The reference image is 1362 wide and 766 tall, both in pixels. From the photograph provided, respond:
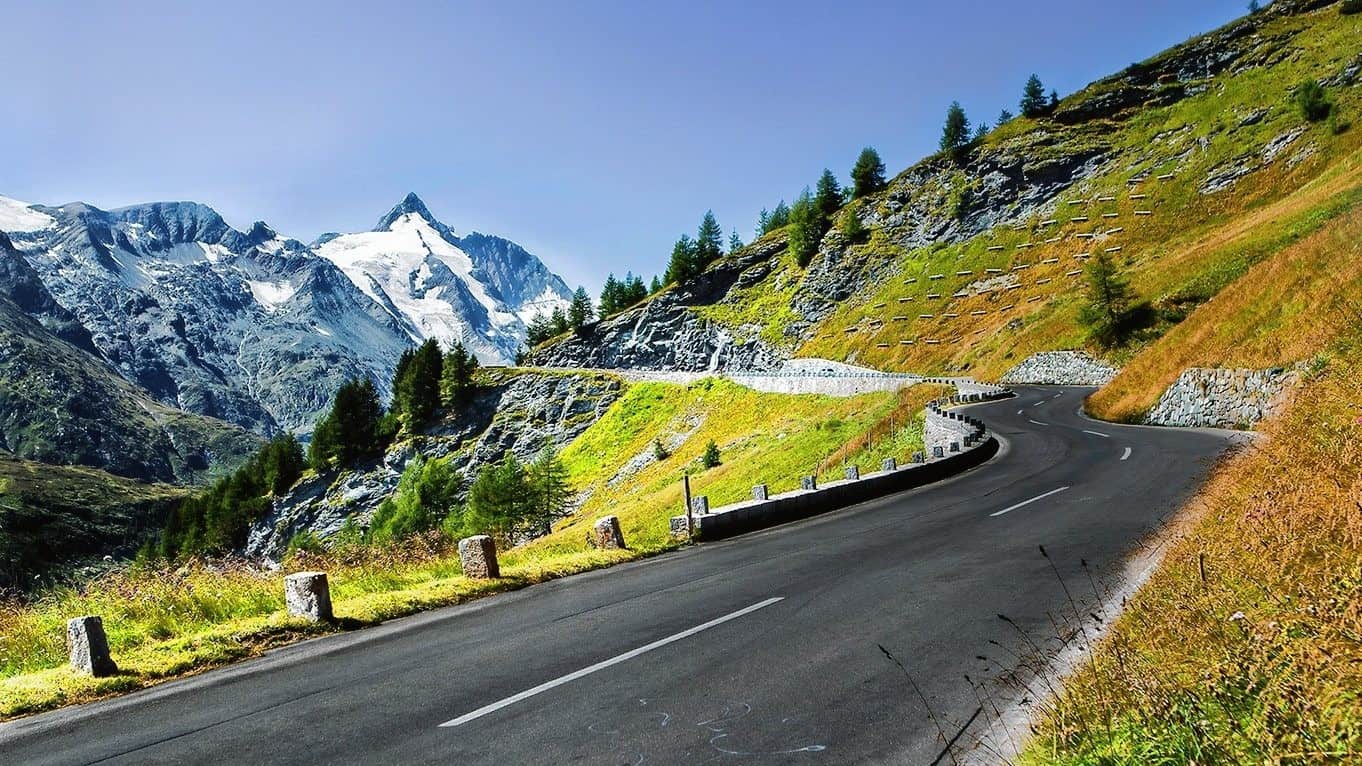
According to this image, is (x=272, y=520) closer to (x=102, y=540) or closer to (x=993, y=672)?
(x=993, y=672)

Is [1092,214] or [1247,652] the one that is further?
[1092,214]

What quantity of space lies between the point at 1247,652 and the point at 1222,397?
25874 millimetres

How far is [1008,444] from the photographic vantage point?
26734 mm

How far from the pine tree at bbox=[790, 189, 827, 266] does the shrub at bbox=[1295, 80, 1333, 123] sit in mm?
60741

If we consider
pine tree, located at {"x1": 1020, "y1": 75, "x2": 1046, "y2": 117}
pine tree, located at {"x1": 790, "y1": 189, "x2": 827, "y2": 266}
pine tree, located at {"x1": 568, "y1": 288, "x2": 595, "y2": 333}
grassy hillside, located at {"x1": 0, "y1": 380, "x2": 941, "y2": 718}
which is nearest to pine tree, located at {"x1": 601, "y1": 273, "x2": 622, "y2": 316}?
pine tree, located at {"x1": 568, "y1": 288, "x2": 595, "y2": 333}

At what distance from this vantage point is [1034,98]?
376 ft

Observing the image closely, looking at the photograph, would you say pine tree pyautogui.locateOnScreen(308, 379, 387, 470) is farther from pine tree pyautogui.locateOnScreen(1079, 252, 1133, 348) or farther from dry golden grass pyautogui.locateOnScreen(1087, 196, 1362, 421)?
dry golden grass pyautogui.locateOnScreen(1087, 196, 1362, 421)

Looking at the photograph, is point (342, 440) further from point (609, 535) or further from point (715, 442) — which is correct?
point (609, 535)

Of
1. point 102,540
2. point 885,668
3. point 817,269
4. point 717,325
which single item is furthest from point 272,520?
point 102,540

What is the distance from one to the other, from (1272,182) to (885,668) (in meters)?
88.8

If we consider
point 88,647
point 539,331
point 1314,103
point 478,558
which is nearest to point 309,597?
point 88,647

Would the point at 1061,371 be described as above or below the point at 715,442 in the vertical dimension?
below

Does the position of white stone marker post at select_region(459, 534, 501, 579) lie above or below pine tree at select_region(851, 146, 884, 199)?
below

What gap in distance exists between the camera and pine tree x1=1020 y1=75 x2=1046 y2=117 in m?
114
